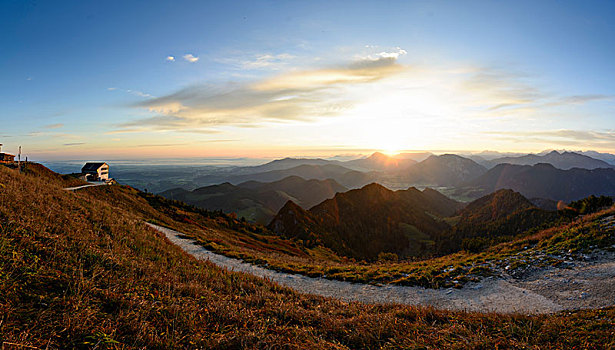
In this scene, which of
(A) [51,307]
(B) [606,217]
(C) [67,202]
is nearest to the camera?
(A) [51,307]

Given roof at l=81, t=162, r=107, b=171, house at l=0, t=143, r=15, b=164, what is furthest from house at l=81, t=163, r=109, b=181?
house at l=0, t=143, r=15, b=164

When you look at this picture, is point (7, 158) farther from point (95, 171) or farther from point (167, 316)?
point (167, 316)

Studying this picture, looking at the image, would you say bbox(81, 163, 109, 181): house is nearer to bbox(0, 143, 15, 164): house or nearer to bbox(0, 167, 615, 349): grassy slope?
bbox(0, 143, 15, 164): house

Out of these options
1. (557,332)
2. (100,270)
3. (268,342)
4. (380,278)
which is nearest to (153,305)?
(100,270)

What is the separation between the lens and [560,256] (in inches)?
715

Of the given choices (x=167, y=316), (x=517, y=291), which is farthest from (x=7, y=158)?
(x=517, y=291)

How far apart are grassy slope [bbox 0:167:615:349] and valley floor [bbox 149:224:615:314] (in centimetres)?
611

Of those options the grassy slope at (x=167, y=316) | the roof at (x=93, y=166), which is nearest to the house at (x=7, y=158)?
the roof at (x=93, y=166)

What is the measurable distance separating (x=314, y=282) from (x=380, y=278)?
205 inches

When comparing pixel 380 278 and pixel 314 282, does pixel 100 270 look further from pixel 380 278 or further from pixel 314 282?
pixel 380 278

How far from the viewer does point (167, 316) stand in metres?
5.43

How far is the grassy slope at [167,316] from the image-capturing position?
4.25 meters

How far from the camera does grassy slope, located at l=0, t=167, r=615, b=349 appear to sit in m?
4.25

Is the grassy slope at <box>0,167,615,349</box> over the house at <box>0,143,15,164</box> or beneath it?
beneath
